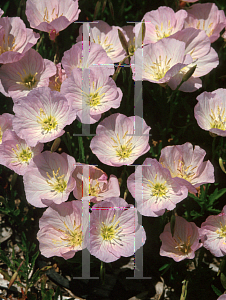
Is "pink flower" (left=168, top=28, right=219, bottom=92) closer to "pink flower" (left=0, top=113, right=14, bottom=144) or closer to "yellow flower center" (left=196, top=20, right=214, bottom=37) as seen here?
"yellow flower center" (left=196, top=20, right=214, bottom=37)

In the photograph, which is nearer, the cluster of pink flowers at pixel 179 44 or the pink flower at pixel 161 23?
the cluster of pink flowers at pixel 179 44

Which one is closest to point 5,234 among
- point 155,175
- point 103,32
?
point 155,175

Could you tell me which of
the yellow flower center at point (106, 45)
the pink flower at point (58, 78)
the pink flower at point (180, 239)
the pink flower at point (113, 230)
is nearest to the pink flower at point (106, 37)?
the yellow flower center at point (106, 45)

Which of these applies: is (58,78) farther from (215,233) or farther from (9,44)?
(215,233)

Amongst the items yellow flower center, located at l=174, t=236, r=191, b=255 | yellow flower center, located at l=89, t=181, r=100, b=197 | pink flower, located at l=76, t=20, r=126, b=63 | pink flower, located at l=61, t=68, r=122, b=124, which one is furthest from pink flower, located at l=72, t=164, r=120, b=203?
pink flower, located at l=76, t=20, r=126, b=63

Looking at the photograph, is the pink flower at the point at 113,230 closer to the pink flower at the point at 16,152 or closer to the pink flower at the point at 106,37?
the pink flower at the point at 16,152

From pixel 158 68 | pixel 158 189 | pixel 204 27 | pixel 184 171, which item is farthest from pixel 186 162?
pixel 204 27
